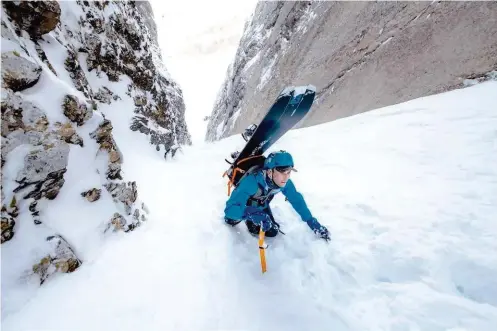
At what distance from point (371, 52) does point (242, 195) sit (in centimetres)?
917

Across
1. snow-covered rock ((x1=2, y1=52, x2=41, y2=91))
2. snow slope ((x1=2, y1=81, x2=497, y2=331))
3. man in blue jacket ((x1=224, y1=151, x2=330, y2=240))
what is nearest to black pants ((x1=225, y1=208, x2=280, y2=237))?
man in blue jacket ((x1=224, y1=151, x2=330, y2=240))

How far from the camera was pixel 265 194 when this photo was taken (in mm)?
3988

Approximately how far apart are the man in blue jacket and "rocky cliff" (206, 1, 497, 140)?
20.3ft

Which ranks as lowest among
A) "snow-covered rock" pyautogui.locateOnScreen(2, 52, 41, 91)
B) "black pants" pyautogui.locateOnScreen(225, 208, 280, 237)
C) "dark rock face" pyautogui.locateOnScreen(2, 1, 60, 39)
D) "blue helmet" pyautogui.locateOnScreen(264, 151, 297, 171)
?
"black pants" pyautogui.locateOnScreen(225, 208, 280, 237)

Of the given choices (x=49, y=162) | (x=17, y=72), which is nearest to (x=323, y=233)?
(x=49, y=162)

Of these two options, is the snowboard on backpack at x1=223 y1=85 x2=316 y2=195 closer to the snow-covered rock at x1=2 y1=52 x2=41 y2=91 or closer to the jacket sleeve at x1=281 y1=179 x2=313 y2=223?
the jacket sleeve at x1=281 y1=179 x2=313 y2=223

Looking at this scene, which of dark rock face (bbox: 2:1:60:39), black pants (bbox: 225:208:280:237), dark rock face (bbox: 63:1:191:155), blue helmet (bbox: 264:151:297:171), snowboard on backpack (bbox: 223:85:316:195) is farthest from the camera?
dark rock face (bbox: 63:1:191:155)

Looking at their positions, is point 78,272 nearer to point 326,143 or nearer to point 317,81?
point 326,143

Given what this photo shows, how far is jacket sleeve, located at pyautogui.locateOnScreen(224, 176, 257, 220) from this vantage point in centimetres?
382

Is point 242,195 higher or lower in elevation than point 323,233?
higher

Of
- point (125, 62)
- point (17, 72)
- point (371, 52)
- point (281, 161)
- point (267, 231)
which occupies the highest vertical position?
point (371, 52)

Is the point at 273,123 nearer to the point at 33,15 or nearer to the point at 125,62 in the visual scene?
the point at 33,15

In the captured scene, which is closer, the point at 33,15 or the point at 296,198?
the point at 33,15

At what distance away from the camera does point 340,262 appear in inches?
137
